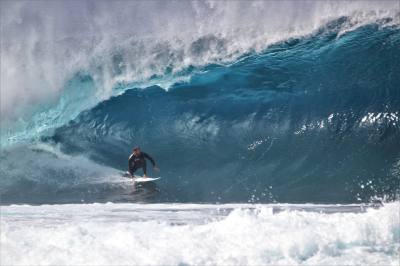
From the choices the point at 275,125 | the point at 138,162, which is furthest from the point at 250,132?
the point at 138,162

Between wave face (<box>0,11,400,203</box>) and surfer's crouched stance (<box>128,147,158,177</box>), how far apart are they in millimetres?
453

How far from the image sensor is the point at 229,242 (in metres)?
6.61

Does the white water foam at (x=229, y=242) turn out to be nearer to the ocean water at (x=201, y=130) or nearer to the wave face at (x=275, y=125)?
the ocean water at (x=201, y=130)

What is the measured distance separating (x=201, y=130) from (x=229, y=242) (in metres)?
7.44

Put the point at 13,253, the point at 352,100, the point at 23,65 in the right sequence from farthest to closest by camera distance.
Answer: the point at 23,65 < the point at 352,100 < the point at 13,253

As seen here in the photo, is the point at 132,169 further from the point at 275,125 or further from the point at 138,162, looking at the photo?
the point at 275,125

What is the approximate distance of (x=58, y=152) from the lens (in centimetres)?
1482

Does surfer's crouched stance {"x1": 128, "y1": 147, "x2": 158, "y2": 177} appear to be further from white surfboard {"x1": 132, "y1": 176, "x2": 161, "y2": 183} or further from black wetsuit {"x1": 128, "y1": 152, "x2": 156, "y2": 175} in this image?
white surfboard {"x1": 132, "y1": 176, "x2": 161, "y2": 183}

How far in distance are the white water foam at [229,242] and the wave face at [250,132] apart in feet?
10.4

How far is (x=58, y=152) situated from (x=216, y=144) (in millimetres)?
4339

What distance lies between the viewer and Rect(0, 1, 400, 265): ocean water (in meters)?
6.82

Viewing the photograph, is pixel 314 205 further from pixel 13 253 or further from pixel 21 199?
pixel 21 199

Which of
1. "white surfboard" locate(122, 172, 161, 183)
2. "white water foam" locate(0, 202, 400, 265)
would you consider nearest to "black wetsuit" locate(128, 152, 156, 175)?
"white surfboard" locate(122, 172, 161, 183)

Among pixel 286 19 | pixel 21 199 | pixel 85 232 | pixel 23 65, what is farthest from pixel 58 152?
pixel 85 232
